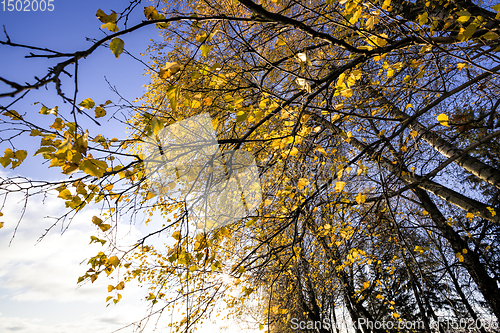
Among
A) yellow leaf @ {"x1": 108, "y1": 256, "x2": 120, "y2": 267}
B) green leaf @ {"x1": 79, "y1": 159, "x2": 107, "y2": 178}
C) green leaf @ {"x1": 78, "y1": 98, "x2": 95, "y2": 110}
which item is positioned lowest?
yellow leaf @ {"x1": 108, "y1": 256, "x2": 120, "y2": 267}

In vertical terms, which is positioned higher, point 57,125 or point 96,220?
point 57,125

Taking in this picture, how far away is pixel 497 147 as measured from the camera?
5629mm

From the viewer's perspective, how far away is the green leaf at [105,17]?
1120mm

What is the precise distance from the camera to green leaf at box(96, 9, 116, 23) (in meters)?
1.12

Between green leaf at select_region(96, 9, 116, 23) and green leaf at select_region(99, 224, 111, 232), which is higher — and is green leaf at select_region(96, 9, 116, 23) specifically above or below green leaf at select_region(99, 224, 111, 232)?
above

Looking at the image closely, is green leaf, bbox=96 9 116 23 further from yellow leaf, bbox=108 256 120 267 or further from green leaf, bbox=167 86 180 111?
→ yellow leaf, bbox=108 256 120 267

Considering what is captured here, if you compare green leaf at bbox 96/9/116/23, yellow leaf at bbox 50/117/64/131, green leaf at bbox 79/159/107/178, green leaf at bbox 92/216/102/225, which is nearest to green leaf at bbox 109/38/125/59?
green leaf at bbox 96/9/116/23

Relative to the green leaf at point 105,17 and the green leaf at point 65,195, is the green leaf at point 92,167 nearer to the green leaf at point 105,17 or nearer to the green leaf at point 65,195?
the green leaf at point 65,195

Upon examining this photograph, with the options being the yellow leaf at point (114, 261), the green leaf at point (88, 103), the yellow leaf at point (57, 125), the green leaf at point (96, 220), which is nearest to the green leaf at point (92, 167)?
the yellow leaf at point (57, 125)

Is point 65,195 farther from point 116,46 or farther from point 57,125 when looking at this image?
point 116,46

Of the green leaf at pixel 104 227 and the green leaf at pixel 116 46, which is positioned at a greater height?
the green leaf at pixel 116 46

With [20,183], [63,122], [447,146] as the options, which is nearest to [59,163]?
[63,122]

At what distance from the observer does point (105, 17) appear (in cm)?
113

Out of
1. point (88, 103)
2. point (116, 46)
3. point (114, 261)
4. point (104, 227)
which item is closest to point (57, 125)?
point (88, 103)
